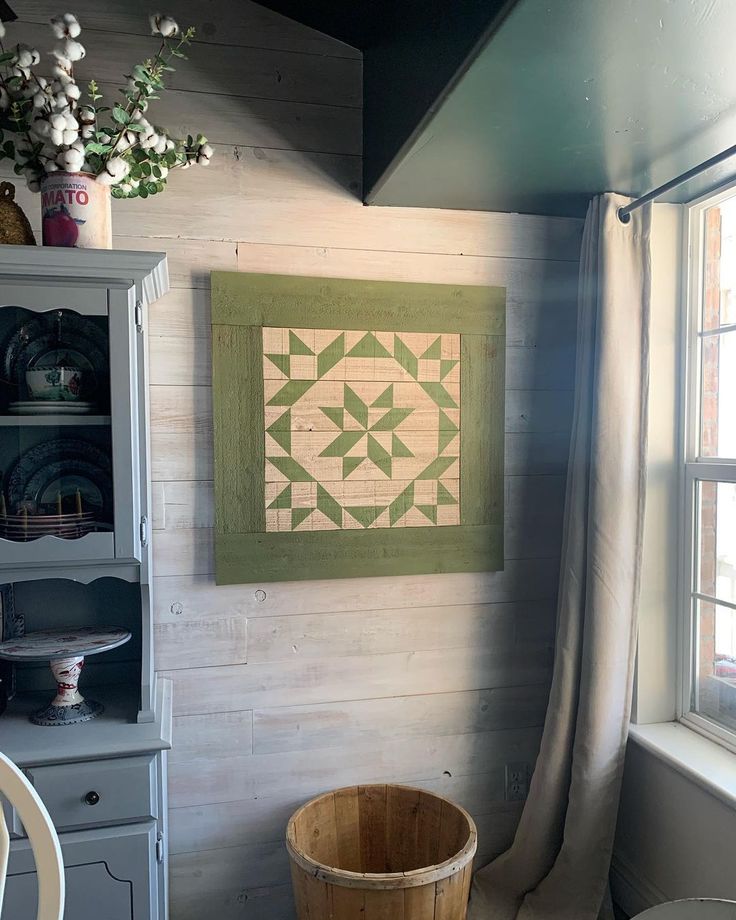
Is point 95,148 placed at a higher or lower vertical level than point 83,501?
higher

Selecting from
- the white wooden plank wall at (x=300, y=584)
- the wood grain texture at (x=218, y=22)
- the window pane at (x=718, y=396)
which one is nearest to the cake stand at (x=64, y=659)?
the white wooden plank wall at (x=300, y=584)

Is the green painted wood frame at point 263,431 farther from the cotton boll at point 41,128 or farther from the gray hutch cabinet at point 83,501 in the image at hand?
the cotton boll at point 41,128

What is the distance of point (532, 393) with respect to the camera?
88.6 inches

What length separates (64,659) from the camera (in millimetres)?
1663

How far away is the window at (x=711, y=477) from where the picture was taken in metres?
2.00

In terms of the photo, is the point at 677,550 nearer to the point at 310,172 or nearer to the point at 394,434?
the point at 394,434

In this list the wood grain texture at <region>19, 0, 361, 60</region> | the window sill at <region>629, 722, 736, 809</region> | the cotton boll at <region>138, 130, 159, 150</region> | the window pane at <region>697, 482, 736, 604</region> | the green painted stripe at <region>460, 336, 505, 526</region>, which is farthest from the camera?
the green painted stripe at <region>460, 336, 505, 526</region>

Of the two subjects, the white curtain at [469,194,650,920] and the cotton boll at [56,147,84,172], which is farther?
the white curtain at [469,194,650,920]

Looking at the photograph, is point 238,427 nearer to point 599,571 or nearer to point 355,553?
point 355,553

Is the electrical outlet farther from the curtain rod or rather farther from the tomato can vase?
the tomato can vase

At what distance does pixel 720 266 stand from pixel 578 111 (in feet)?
2.47

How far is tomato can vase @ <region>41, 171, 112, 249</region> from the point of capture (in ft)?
5.23

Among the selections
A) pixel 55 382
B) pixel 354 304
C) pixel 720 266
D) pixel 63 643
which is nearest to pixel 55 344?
pixel 55 382

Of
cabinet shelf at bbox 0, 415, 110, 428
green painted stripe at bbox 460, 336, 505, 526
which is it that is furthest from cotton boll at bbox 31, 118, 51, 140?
green painted stripe at bbox 460, 336, 505, 526
